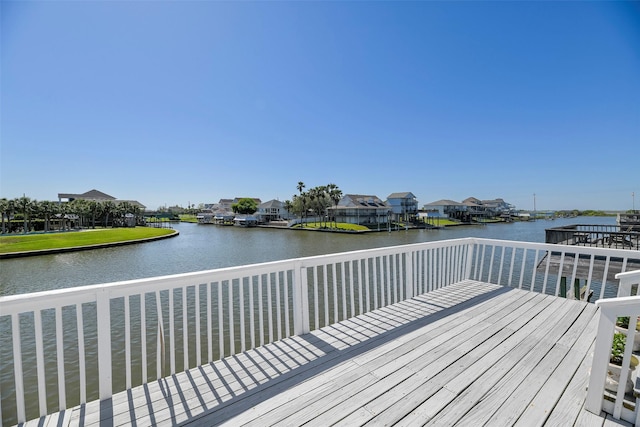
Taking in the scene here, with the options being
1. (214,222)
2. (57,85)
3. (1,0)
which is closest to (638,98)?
(1,0)

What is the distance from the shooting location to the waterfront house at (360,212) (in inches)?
1823

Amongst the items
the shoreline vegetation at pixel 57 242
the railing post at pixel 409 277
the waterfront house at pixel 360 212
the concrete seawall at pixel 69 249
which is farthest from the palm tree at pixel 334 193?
the railing post at pixel 409 277

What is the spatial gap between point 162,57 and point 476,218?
6716cm

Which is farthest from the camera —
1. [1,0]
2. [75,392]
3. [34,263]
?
[34,263]

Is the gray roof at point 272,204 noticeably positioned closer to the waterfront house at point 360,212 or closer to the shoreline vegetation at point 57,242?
the waterfront house at point 360,212

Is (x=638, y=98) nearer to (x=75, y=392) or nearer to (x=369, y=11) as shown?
(x=369, y=11)

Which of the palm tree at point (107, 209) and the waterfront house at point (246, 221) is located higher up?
the palm tree at point (107, 209)

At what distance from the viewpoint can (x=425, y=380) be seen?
78.7 inches

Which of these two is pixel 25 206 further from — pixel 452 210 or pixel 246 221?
pixel 452 210

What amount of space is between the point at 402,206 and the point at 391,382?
2131 inches

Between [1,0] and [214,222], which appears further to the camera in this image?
[214,222]

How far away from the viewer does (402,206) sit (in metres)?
53.4

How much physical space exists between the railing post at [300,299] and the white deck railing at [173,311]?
0.04 ft

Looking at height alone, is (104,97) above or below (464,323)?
above
